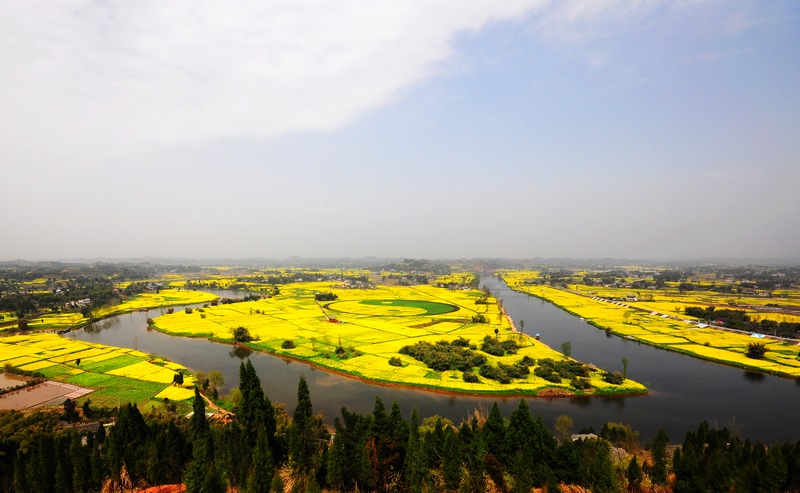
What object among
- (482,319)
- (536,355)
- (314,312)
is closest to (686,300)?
(482,319)

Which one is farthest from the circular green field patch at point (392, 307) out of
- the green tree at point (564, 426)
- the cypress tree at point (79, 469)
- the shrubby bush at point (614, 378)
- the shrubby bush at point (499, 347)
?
the cypress tree at point (79, 469)

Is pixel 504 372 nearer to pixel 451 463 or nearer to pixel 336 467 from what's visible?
pixel 451 463

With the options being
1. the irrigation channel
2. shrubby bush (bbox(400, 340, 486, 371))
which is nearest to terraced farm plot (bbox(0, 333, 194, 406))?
the irrigation channel

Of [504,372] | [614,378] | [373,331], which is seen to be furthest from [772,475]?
[373,331]

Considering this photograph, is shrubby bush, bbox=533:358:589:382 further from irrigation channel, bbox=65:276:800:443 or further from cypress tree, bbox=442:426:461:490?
cypress tree, bbox=442:426:461:490

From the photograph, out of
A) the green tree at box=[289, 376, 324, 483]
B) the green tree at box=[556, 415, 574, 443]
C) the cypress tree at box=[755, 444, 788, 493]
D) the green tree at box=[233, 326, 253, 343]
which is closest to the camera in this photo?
the cypress tree at box=[755, 444, 788, 493]
